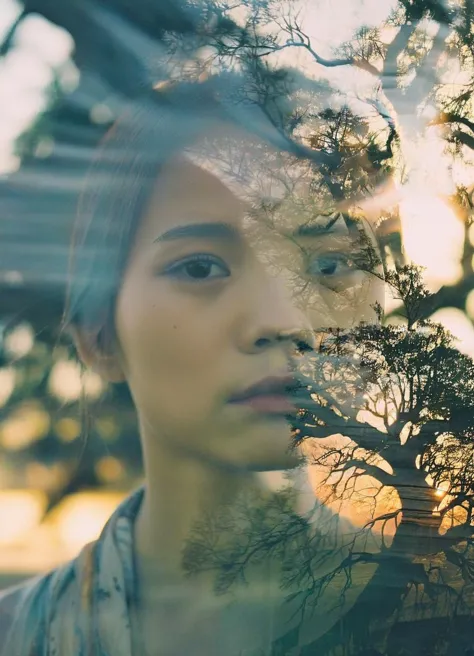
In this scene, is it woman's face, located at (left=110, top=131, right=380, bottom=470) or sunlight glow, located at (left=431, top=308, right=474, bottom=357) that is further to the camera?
sunlight glow, located at (left=431, top=308, right=474, bottom=357)

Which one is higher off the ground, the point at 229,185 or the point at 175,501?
the point at 229,185

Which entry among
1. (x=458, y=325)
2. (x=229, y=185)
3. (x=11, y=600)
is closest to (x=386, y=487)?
(x=458, y=325)

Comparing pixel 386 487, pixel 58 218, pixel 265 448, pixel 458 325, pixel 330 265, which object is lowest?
pixel 386 487

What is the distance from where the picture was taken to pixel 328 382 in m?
1.64

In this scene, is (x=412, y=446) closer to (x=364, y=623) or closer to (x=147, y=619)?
(x=364, y=623)

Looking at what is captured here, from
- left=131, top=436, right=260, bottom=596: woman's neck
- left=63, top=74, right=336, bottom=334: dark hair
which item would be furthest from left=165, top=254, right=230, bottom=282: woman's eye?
left=131, top=436, right=260, bottom=596: woman's neck

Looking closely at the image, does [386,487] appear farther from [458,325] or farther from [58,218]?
[58,218]

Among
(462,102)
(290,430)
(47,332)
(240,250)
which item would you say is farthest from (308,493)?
(462,102)

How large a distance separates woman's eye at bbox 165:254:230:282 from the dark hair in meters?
0.15

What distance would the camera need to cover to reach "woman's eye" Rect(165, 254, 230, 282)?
5.28 ft

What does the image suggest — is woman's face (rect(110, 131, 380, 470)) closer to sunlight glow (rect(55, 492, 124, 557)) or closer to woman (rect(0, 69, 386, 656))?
woman (rect(0, 69, 386, 656))

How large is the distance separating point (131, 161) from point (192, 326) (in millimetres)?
401

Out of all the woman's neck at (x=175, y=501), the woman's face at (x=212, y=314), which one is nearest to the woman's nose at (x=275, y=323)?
the woman's face at (x=212, y=314)

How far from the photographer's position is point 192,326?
5.24 feet
